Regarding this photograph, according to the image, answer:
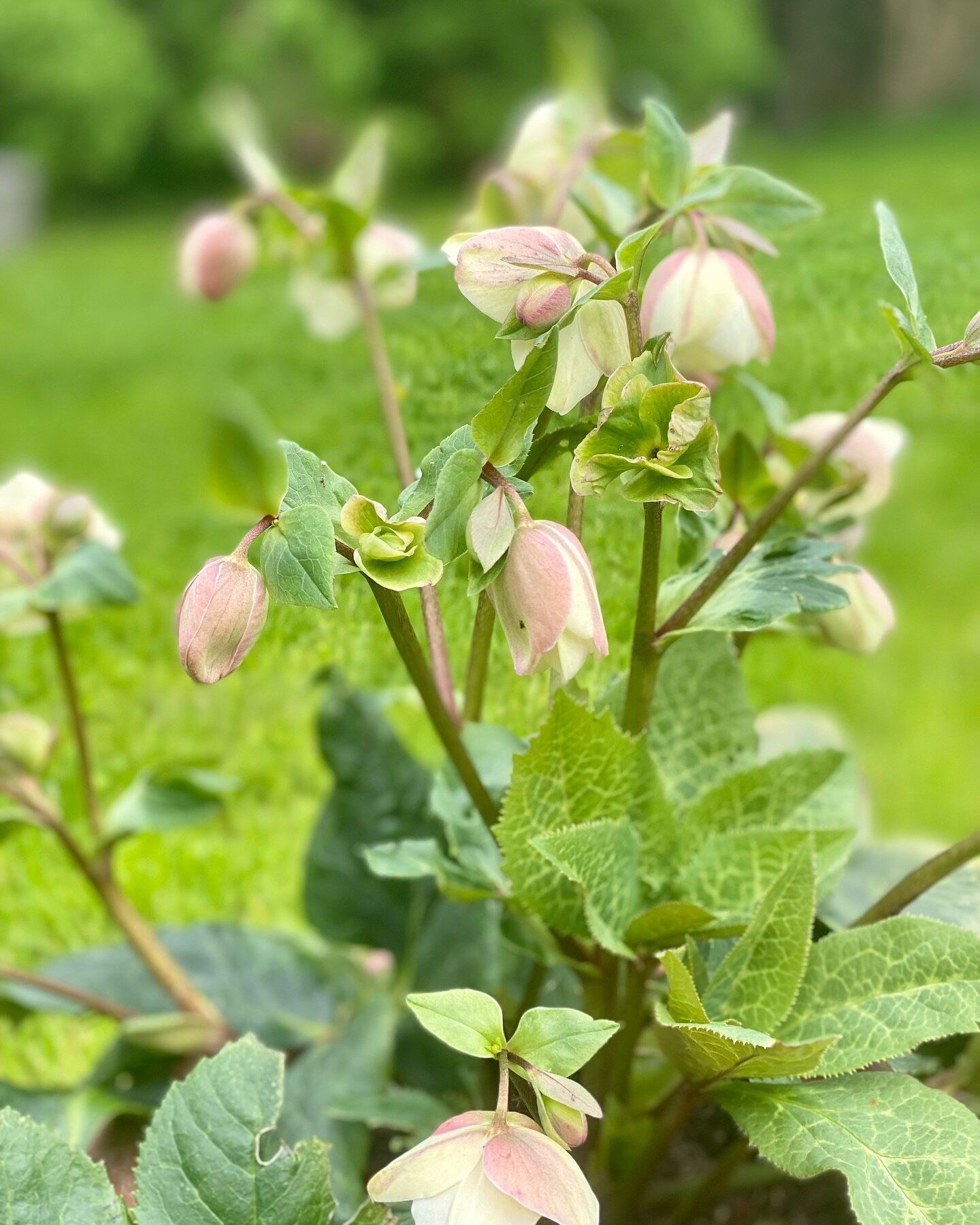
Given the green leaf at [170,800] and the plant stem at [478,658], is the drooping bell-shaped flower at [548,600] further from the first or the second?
the green leaf at [170,800]

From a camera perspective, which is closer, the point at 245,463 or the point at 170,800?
the point at 245,463

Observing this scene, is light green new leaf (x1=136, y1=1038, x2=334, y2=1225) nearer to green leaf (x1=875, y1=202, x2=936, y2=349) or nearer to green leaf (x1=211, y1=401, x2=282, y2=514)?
green leaf (x1=211, y1=401, x2=282, y2=514)

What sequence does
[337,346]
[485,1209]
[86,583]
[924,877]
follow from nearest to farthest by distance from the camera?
[485,1209] < [924,877] < [86,583] < [337,346]

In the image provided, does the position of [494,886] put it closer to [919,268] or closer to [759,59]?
[919,268]

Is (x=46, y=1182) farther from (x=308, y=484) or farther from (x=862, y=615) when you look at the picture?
(x=862, y=615)

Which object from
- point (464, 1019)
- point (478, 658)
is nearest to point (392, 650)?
point (478, 658)

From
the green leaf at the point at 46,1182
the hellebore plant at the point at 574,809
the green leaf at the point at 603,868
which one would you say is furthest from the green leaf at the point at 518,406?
the green leaf at the point at 46,1182

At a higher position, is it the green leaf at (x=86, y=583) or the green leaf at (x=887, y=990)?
the green leaf at (x=86, y=583)

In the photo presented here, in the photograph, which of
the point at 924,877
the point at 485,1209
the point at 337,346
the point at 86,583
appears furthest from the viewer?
the point at 337,346
